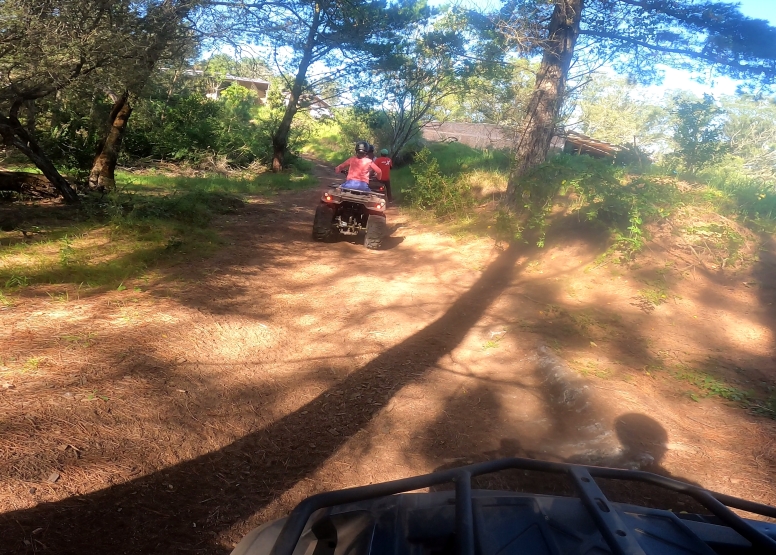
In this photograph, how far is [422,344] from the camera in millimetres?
5316

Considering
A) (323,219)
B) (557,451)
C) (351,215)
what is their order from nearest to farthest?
(557,451) → (323,219) → (351,215)

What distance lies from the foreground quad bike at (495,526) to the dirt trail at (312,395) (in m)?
1.51

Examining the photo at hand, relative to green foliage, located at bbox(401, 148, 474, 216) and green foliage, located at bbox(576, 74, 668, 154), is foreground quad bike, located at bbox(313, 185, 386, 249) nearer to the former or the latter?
green foliage, located at bbox(401, 148, 474, 216)

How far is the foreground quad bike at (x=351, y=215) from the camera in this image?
341 inches

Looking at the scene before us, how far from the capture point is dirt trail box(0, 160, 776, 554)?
278cm

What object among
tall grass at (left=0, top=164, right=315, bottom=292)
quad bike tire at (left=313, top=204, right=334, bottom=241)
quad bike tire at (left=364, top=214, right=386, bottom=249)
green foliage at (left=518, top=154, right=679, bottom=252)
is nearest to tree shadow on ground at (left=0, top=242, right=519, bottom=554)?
tall grass at (left=0, top=164, right=315, bottom=292)

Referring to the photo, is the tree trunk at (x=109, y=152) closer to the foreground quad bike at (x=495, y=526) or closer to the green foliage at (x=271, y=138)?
the green foliage at (x=271, y=138)

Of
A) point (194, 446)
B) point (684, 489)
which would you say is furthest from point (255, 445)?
point (684, 489)

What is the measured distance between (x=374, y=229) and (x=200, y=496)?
641 cm

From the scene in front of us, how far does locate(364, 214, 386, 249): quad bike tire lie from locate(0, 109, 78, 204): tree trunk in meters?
5.15

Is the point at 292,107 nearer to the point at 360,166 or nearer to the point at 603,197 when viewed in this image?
the point at 360,166

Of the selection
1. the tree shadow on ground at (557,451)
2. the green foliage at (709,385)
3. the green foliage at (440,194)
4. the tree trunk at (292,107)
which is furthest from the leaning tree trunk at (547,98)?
the tree trunk at (292,107)

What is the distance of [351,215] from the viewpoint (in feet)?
30.2

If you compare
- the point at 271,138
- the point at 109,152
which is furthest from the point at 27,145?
the point at 271,138
